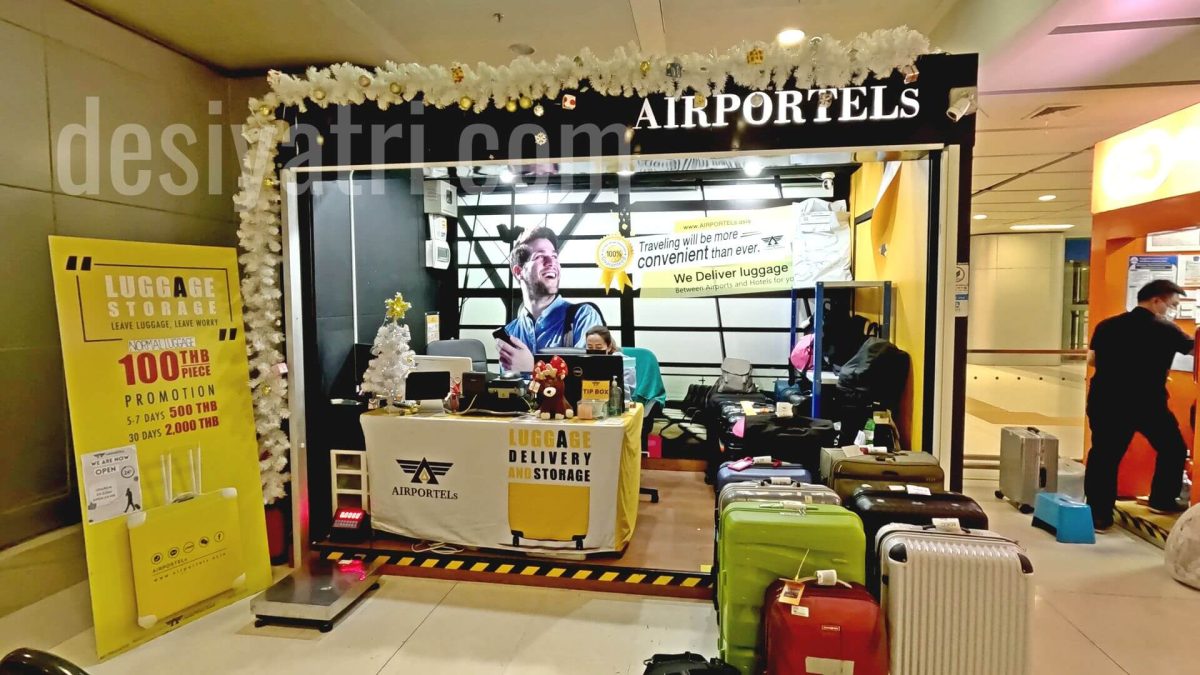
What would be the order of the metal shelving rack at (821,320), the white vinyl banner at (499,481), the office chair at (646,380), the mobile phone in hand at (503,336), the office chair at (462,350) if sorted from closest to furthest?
the white vinyl banner at (499,481)
the metal shelving rack at (821,320)
the office chair at (462,350)
the office chair at (646,380)
the mobile phone in hand at (503,336)

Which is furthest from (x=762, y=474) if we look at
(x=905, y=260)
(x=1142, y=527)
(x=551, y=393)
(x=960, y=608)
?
(x=1142, y=527)

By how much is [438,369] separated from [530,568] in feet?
4.37

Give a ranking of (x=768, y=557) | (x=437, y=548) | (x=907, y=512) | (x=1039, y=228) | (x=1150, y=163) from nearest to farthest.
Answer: (x=768, y=557), (x=907, y=512), (x=437, y=548), (x=1150, y=163), (x=1039, y=228)

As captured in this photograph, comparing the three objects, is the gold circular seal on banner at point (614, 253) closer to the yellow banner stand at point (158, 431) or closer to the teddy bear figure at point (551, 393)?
the teddy bear figure at point (551, 393)

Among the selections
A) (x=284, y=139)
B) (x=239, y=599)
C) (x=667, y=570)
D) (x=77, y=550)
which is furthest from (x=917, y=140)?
(x=77, y=550)

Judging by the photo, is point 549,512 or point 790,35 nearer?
point 549,512

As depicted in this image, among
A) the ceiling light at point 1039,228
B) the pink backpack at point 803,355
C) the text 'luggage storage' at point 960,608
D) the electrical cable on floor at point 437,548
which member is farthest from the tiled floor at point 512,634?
the ceiling light at point 1039,228

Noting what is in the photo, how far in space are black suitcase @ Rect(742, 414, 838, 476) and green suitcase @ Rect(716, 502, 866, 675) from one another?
143 cm

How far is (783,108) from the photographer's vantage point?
3129mm

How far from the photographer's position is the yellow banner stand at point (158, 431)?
2797 mm

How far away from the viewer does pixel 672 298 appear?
231 inches

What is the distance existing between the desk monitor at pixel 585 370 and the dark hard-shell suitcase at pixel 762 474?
2.80 ft

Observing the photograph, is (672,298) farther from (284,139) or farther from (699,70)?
(284,139)

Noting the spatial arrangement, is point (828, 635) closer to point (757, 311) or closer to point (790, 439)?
point (790, 439)
